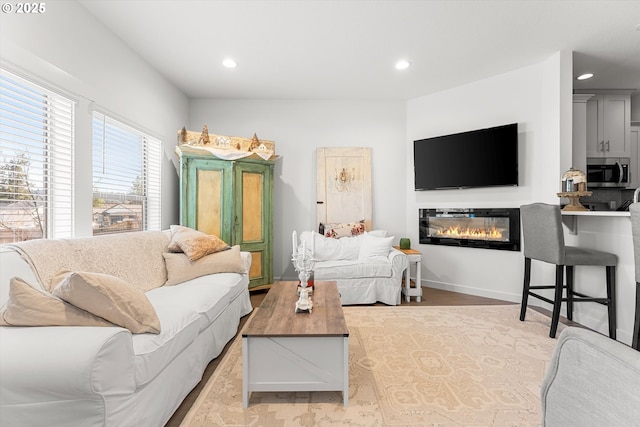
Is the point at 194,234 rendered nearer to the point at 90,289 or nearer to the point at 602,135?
the point at 90,289

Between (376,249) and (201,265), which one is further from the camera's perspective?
(376,249)

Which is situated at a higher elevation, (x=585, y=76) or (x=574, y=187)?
(x=585, y=76)

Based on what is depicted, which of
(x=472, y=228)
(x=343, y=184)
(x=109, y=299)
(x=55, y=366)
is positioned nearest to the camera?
(x=55, y=366)

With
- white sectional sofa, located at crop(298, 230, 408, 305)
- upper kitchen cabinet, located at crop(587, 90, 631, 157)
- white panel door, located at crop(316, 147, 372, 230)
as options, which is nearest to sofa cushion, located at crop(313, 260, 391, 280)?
white sectional sofa, located at crop(298, 230, 408, 305)

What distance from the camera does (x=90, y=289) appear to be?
1290 mm

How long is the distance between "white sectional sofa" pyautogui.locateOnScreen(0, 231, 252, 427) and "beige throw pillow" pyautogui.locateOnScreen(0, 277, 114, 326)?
0.04 meters

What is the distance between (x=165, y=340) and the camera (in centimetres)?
145

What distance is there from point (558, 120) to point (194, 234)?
3.91 metres

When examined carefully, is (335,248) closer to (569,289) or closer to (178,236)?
(178,236)

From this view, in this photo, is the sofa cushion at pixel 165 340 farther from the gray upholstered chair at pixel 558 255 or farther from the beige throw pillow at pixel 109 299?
the gray upholstered chair at pixel 558 255

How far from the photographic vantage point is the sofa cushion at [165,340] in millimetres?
1293

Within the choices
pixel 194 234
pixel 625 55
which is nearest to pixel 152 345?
pixel 194 234

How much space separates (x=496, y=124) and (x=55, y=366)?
438 cm

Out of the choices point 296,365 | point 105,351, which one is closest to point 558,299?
point 296,365
